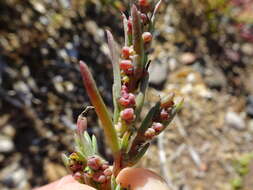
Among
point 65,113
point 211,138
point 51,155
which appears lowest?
point 211,138

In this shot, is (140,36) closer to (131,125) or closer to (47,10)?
(131,125)

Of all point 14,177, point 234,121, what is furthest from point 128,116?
point 234,121

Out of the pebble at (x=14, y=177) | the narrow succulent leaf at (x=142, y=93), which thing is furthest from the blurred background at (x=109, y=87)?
the narrow succulent leaf at (x=142, y=93)

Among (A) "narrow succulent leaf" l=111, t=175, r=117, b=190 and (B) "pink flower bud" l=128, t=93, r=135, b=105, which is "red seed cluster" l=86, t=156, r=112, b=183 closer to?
(A) "narrow succulent leaf" l=111, t=175, r=117, b=190

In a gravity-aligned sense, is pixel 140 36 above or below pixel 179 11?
above

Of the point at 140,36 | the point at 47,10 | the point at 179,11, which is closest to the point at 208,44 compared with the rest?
the point at 179,11

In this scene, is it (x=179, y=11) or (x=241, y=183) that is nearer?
(x=241, y=183)

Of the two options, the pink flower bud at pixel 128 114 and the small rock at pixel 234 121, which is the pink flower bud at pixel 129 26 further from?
the small rock at pixel 234 121
